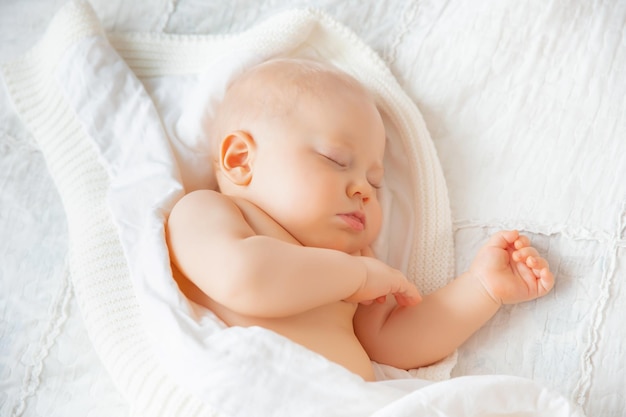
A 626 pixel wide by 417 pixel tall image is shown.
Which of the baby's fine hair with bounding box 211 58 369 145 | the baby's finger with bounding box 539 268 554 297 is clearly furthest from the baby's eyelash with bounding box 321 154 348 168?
the baby's finger with bounding box 539 268 554 297

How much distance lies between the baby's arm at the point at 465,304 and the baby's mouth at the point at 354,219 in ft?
0.56

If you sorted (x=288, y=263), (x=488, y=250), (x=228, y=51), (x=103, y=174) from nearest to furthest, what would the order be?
(x=288, y=263)
(x=488, y=250)
(x=103, y=174)
(x=228, y=51)

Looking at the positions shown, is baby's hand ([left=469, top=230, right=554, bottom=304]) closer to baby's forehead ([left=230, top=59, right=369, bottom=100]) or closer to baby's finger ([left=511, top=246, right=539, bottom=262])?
baby's finger ([left=511, top=246, right=539, bottom=262])

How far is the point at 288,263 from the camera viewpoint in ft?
3.88

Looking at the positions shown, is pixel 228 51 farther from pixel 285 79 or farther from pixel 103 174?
pixel 103 174

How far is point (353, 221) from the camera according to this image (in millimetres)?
1321

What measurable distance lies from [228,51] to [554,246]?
2.39ft

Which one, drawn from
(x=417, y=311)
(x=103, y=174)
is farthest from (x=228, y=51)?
(x=417, y=311)

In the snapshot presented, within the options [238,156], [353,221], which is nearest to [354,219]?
[353,221]

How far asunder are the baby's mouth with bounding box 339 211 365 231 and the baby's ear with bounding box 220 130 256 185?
175mm

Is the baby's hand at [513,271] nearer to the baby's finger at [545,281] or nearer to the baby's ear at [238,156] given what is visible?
the baby's finger at [545,281]

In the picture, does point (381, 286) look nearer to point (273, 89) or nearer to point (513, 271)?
point (513, 271)

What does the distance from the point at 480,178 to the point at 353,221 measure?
0.29 m

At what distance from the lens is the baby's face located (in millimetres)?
1298
